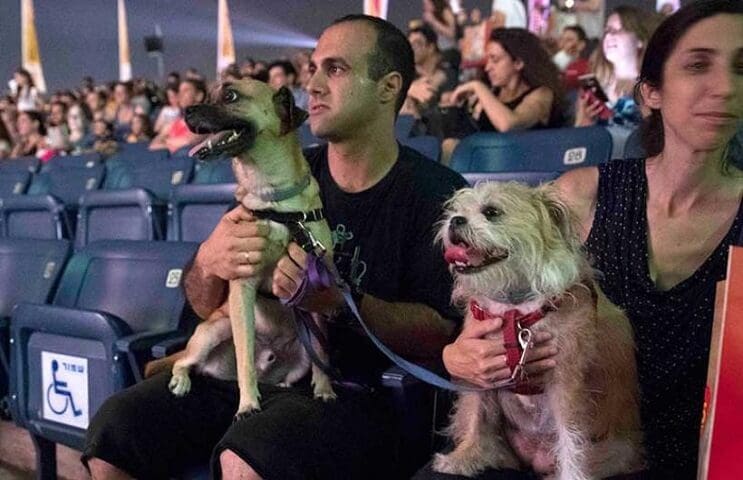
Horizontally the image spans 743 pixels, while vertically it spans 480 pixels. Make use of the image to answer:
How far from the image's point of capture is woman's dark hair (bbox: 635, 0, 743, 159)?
5.01 ft

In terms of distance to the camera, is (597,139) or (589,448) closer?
(589,448)

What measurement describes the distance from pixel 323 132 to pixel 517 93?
81.7 inches

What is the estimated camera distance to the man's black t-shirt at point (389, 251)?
1.98 metres

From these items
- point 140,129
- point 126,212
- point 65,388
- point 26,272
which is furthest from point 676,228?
point 140,129

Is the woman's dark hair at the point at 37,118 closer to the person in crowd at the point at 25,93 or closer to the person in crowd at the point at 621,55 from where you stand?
the person in crowd at the point at 25,93

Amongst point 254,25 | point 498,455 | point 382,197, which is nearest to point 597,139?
point 382,197

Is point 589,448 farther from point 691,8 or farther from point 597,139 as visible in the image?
point 597,139

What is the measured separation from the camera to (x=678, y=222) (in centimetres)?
166

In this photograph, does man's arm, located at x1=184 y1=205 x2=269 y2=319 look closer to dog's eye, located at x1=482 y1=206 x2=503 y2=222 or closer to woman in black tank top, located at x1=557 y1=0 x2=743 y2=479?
dog's eye, located at x1=482 y1=206 x2=503 y2=222

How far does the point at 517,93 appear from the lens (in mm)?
3854

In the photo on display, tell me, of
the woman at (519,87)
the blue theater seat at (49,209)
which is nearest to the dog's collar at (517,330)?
the woman at (519,87)

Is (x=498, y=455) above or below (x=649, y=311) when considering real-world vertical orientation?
below

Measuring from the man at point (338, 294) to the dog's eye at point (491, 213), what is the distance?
48cm

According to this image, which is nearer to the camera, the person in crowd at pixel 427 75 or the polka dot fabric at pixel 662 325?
the polka dot fabric at pixel 662 325
